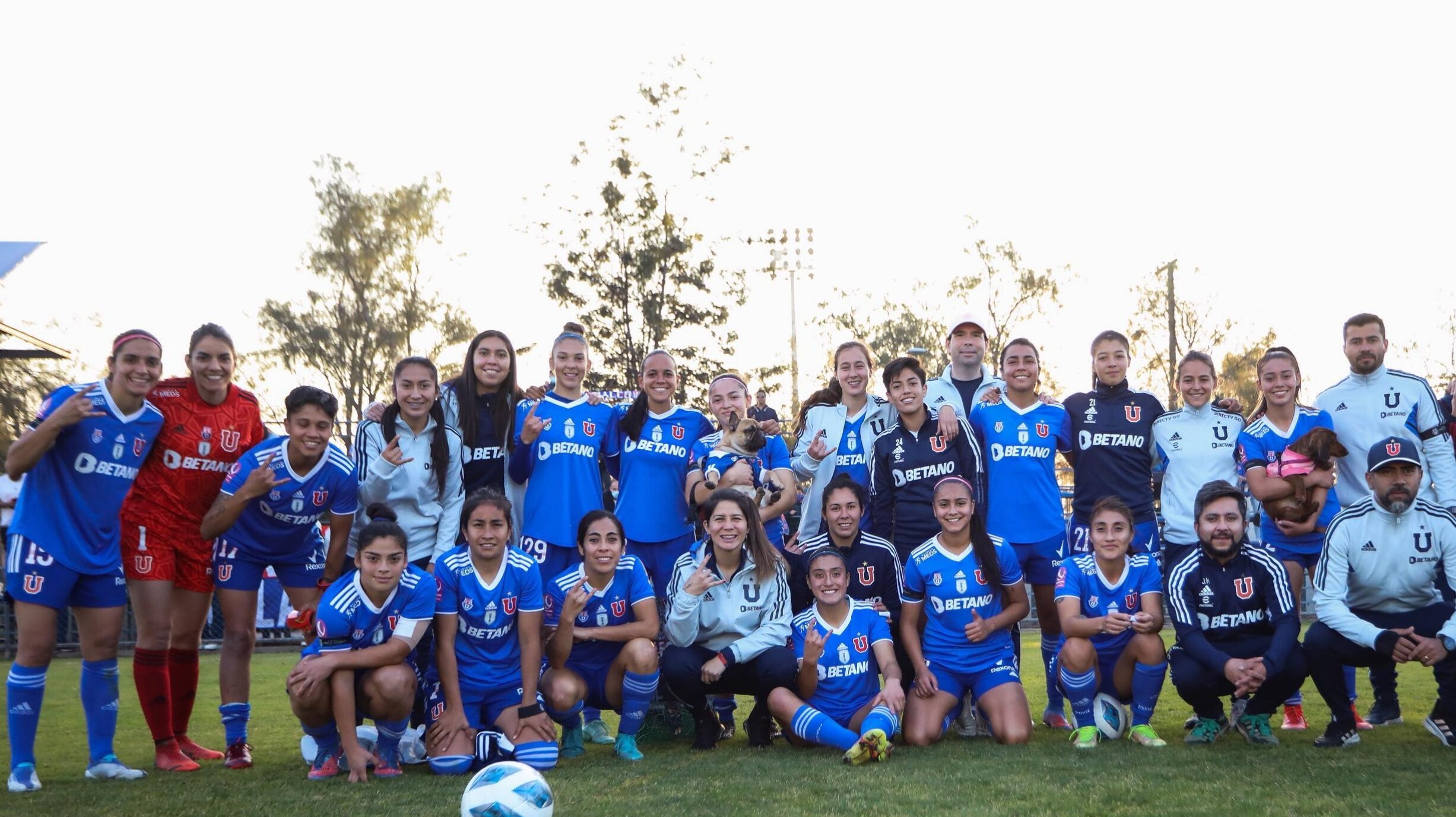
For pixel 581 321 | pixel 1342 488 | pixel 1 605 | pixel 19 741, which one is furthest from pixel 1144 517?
pixel 581 321

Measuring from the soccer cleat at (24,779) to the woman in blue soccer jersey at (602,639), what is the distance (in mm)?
2151

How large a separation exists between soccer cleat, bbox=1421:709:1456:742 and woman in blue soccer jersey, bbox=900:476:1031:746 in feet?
6.03

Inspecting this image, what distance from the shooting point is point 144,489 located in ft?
17.9

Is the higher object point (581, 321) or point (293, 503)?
point (581, 321)

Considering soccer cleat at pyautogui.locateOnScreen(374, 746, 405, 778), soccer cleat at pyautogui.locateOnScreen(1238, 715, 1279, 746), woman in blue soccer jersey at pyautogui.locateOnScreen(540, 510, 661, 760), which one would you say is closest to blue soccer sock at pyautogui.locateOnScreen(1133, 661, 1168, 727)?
soccer cleat at pyautogui.locateOnScreen(1238, 715, 1279, 746)

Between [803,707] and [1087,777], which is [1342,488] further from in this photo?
[803,707]

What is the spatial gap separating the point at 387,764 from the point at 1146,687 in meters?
3.52

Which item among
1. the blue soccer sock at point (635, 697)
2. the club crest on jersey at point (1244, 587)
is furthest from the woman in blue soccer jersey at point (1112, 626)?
the blue soccer sock at point (635, 697)

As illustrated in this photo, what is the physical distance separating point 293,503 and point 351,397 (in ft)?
89.0

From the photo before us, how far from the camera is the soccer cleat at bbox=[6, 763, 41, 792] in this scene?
488 cm

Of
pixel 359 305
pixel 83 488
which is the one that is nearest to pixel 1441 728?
pixel 83 488

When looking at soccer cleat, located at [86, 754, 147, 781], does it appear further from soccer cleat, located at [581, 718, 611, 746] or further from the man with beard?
the man with beard

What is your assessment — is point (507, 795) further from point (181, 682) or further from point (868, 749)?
point (181, 682)

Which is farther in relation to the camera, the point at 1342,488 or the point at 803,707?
the point at 1342,488
